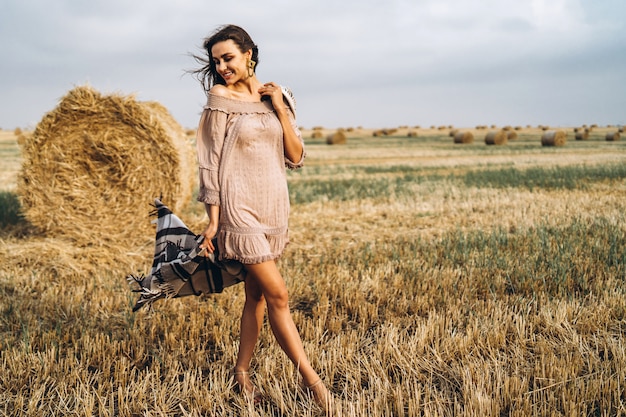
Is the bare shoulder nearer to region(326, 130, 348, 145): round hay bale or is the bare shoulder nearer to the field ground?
the field ground

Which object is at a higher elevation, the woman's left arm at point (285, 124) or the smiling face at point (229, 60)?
the smiling face at point (229, 60)

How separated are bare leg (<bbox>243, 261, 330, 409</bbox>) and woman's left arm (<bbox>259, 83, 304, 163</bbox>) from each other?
0.64 meters

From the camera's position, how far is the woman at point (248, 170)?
2664mm

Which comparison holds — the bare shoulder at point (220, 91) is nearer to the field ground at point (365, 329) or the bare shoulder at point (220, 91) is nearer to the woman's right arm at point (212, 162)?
the woman's right arm at point (212, 162)

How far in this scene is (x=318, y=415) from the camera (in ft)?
8.83

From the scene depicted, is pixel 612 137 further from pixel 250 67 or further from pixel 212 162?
pixel 212 162

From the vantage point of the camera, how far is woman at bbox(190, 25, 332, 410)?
266 centimetres

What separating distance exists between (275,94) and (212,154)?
0.48 m

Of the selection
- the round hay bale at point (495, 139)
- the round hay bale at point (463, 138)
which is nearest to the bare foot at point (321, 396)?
the round hay bale at point (495, 139)

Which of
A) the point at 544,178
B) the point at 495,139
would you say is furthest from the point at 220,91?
the point at 495,139

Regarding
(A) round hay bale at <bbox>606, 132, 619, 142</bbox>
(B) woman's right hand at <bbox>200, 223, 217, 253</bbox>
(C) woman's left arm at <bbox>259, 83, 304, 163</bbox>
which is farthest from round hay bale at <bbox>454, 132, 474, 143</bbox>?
(B) woman's right hand at <bbox>200, 223, 217, 253</bbox>

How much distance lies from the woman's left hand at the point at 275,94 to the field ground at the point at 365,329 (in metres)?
1.56

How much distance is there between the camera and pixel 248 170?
270 centimetres

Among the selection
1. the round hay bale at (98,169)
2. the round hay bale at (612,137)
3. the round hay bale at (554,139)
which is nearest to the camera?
the round hay bale at (98,169)
